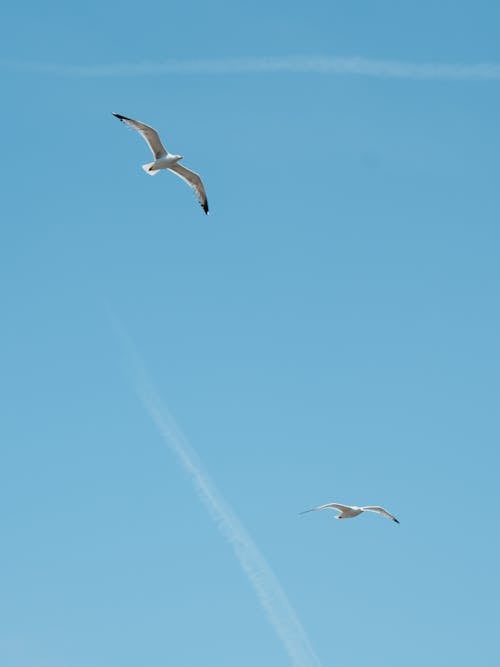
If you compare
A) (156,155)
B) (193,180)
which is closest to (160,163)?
(156,155)

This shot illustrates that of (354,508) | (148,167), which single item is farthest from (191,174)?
(354,508)

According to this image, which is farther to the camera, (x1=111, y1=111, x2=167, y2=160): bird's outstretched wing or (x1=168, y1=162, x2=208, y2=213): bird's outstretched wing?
(x1=168, y1=162, x2=208, y2=213): bird's outstretched wing

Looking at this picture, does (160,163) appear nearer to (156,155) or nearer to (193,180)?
(156,155)

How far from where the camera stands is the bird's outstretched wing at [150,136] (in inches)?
3620

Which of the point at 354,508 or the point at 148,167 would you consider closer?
the point at 148,167

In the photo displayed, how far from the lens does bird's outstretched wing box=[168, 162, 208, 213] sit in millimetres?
95938

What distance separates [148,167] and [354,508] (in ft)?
90.3

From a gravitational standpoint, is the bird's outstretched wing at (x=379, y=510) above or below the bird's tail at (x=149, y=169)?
below

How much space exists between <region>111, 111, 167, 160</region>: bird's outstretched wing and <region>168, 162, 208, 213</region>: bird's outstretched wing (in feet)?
4.88

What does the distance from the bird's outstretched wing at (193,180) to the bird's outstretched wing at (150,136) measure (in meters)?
1.49

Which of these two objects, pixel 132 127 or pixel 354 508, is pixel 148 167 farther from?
pixel 354 508

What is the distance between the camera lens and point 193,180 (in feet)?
320

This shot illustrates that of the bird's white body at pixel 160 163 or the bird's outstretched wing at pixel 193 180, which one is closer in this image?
the bird's white body at pixel 160 163

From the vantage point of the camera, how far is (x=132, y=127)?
92.1m
